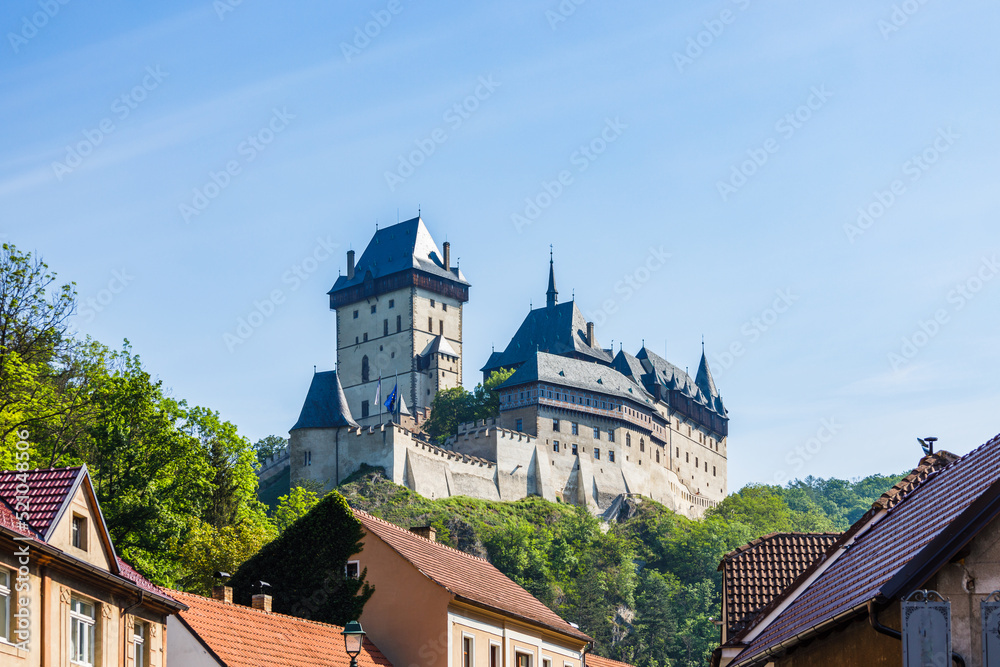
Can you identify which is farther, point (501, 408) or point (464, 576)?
point (501, 408)

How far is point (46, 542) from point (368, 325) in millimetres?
101583

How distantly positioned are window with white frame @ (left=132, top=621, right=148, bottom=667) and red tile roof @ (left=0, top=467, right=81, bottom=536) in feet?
9.23

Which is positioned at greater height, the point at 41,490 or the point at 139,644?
the point at 41,490

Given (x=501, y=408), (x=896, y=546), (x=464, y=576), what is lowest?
(x=896, y=546)

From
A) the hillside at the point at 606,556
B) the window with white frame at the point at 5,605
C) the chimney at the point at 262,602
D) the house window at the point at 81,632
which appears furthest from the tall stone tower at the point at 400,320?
the window with white frame at the point at 5,605

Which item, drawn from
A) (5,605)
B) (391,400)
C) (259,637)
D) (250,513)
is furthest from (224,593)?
(391,400)

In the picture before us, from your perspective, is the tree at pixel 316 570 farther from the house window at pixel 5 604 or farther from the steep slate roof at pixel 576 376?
the steep slate roof at pixel 576 376

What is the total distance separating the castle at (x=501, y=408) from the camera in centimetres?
9231

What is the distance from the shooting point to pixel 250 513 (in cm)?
4747

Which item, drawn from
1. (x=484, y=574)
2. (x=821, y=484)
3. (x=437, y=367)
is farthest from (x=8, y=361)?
(x=821, y=484)

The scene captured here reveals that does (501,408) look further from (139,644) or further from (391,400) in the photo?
(139,644)

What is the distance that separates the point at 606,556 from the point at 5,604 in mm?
78042

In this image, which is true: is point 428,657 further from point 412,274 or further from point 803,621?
point 412,274

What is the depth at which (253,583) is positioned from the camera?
26797 mm
